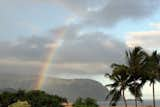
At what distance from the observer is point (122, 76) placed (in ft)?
239

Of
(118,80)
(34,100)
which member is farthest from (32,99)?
(118,80)

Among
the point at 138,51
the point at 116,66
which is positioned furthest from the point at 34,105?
the point at 138,51

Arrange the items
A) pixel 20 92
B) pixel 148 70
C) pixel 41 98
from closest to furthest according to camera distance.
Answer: pixel 148 70
pixel 41 98
pixel 20 92

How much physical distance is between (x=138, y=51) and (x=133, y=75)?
14.8ft

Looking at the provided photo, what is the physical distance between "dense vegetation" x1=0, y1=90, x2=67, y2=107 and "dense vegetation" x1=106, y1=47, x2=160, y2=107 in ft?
37.3

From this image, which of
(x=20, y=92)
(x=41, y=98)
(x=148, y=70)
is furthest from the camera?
(x=20, y=92)

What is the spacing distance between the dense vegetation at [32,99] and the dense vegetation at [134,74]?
11374 millimetres

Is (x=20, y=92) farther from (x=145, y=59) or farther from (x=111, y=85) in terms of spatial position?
(x=145, y=59)

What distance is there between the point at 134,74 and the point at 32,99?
21005mm

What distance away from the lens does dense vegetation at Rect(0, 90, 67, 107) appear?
2963 inches

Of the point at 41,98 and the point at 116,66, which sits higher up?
the point at 116,66

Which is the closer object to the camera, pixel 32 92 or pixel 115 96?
pixel 115 96

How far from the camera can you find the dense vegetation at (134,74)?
71562 mm

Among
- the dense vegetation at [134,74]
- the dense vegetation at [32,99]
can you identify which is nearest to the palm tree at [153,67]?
the dense vegetation at [134,74]
